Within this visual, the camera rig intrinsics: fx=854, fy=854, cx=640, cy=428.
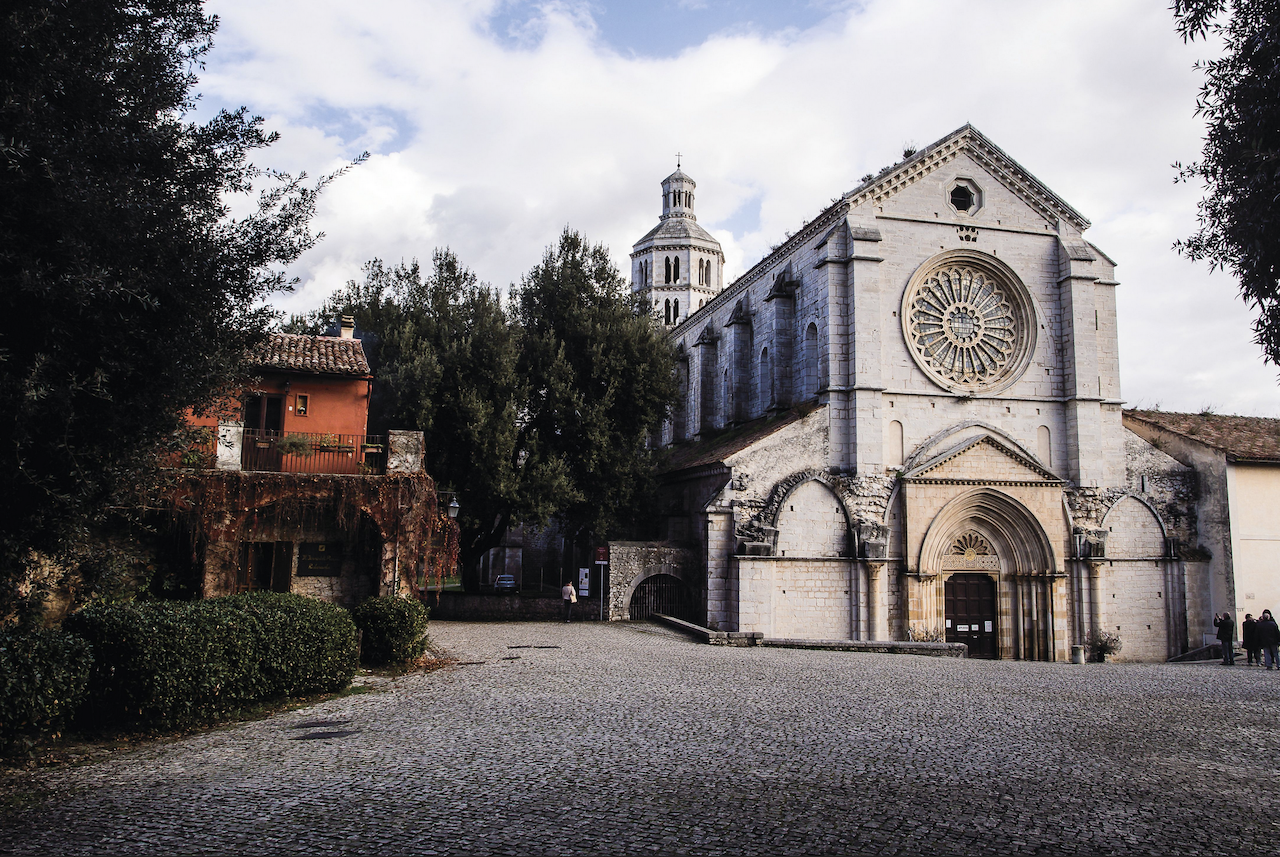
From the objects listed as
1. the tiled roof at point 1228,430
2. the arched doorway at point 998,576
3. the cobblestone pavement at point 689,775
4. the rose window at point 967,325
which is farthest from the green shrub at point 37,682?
the tiled roof at point 1228,430

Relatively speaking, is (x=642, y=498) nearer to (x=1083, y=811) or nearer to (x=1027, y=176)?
(x=1027, y=176)

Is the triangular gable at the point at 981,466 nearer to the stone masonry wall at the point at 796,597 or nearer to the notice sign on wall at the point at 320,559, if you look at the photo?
the stone masonry wall at the point at 796,597

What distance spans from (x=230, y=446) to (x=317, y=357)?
11.6 ft

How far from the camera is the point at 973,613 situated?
26.3 m

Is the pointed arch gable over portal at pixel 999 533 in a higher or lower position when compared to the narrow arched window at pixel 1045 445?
lower

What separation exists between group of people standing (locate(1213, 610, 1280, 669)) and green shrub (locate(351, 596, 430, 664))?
64.0 feet

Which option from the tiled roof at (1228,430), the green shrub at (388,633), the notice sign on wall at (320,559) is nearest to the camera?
the green shrub at (388,633)

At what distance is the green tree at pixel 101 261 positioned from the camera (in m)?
7.12

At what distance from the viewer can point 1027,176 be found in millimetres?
28297

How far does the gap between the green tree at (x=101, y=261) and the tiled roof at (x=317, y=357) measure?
10918 millimetres

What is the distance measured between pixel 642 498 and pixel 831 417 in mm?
6717

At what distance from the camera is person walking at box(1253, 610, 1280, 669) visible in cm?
2072

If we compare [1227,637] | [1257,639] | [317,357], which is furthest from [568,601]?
[1257,639]

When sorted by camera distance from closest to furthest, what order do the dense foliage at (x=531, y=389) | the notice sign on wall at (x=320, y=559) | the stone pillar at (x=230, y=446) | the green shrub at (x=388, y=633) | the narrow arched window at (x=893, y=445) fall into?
the green shrub at (x=388, y=633) < the stone pillar at (x=230, y=446) < the notice sign on wall at (x=320, y=559) < the dense foliage at (x=531, y=389) < the narrow arched window at (x=893, y=445)
